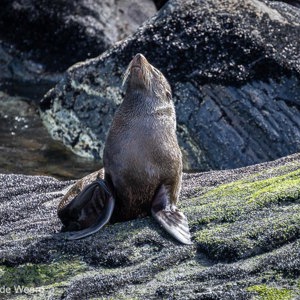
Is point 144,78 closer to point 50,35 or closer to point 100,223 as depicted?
point 100,223

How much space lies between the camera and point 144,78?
22.4 ft

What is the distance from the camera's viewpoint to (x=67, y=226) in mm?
6707

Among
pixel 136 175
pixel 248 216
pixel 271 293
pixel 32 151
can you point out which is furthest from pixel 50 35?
pixel 271 293

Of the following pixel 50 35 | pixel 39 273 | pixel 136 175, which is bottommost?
pixel 50 35

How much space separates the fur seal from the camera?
6336mm

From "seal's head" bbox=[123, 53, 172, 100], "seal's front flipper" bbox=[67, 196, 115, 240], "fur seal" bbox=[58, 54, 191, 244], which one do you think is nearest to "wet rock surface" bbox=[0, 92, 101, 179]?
"seal's head" bbox=[123, 53, 172, 100]

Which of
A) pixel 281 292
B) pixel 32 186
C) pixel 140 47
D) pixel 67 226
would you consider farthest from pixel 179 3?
pixel 281 292

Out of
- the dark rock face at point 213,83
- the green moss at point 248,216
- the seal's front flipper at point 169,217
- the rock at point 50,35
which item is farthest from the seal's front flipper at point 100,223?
the rock at point 50,35

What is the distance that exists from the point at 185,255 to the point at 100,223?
817 mm

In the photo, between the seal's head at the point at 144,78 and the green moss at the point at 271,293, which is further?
the seal's head at the point at 144,78

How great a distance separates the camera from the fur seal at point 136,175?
6.34 metres

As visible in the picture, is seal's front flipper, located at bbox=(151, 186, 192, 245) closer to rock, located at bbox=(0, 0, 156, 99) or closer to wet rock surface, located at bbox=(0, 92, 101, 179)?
wet rock surface, located at bbox=(0, 92, 101, 179)

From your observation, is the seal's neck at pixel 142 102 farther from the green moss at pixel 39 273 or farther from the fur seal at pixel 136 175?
the green moss at pixel 39 273

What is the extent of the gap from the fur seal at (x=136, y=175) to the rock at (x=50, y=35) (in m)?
9.47
